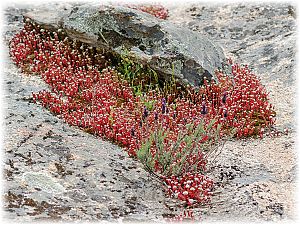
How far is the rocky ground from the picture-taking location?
6188 mm

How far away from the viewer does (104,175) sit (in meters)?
6.97

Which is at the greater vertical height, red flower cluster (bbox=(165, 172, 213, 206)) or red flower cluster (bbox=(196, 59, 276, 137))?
red flower cluster (bbox=(196, 59, 276, 137))

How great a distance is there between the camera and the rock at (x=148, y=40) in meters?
10.0

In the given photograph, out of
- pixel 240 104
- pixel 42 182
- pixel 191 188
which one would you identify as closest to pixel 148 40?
pixel 240 104

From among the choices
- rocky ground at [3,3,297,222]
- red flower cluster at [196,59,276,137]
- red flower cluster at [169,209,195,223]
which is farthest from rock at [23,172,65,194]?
red flower cluster at [196,59,276,137]

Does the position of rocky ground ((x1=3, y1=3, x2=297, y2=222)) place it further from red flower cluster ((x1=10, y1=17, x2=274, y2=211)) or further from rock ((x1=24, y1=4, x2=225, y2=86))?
rock ((x1=24, y1=4, x2=225, y2=86))

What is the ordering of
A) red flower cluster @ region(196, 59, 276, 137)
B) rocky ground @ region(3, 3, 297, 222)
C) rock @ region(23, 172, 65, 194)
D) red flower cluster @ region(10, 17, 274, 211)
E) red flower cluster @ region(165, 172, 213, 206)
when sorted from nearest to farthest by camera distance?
rocky ground @ region(3, 3, 297, 222)
rock @ region(23, 172, 65, 194)
red flower cluster @ region(165, 172, 213, 206)
red flower cluster @ region(10, 17, 274, 211)
red flower cluster @ region(196, 59, 276, 137)

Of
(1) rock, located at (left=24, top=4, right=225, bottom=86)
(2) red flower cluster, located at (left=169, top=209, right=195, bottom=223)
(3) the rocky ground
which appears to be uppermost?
(1) rock, located at (left=24, top=4, right=225, bottom=86)

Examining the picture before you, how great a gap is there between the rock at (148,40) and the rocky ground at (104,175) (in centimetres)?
156

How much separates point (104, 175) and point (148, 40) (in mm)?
4083

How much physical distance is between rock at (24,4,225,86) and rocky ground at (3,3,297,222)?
5.13 ft

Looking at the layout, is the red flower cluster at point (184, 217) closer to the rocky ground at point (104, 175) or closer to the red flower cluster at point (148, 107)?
the rocky ground at point (104, 175)

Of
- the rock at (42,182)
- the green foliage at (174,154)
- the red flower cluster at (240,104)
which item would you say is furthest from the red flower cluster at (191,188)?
the red flower cluster at (240,104)

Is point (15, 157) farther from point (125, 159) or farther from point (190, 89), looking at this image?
point (190, 89)
